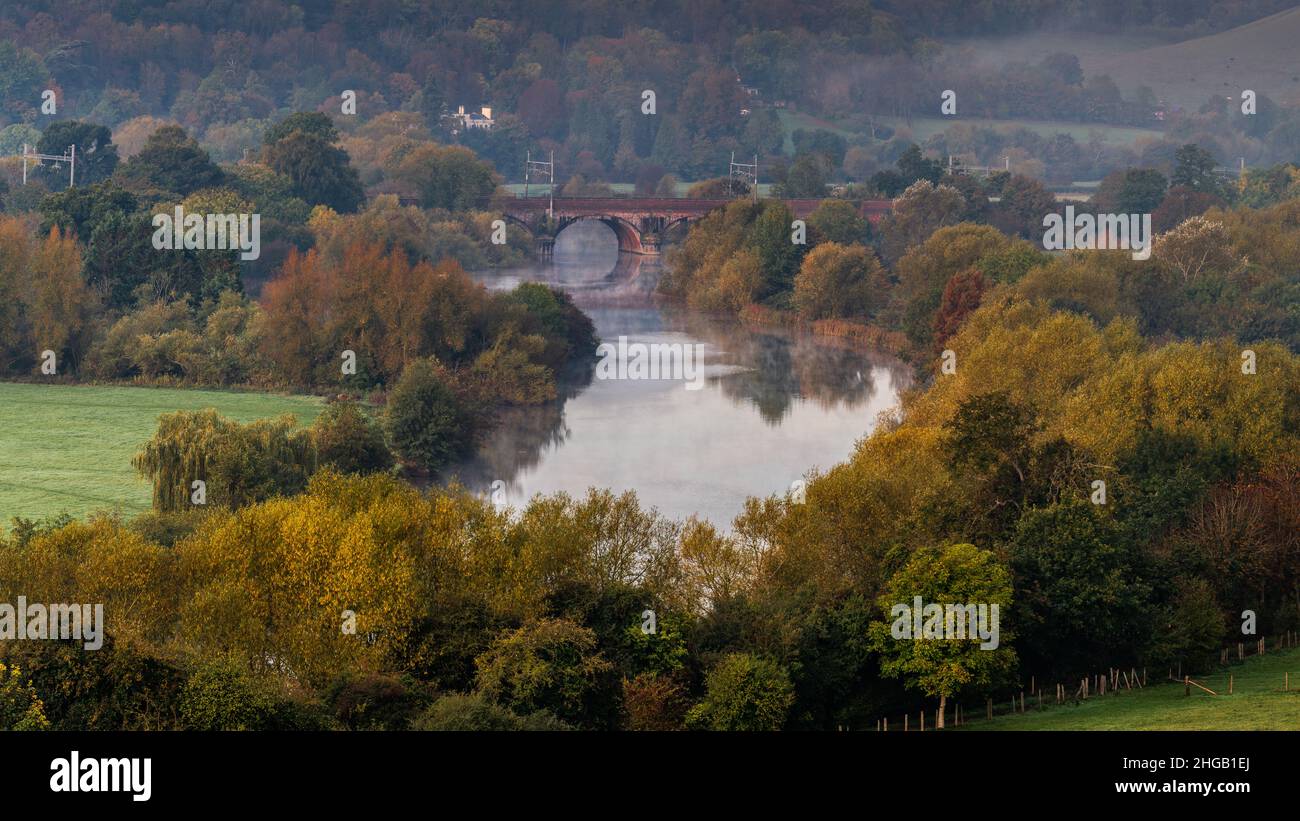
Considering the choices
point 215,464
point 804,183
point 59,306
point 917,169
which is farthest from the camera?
point 804,183

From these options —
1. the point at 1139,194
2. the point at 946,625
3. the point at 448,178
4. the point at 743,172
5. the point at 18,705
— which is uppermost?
the point at 743,172

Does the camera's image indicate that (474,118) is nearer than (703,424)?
No

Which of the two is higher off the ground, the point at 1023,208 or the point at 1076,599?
the point at 1023,208

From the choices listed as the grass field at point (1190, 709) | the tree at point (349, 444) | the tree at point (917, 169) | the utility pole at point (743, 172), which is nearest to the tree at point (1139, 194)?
the tree at point (917, 169)

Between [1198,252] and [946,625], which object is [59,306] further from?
[1198,252]

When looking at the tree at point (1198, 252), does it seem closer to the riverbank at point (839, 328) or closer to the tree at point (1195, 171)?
the riverbank at point (839, 328)

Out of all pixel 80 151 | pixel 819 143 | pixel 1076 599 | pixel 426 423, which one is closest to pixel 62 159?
pixel 80 151
